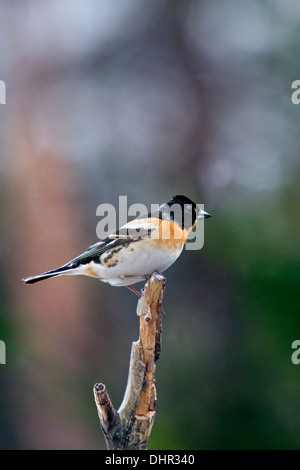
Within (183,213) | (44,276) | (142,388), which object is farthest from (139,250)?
(142,388)

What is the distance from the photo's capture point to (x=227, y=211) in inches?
243

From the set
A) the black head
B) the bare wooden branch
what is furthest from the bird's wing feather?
the bare wooden branch

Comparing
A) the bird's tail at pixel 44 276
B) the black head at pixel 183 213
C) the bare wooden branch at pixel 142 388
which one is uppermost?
the black head at pixel 183 213

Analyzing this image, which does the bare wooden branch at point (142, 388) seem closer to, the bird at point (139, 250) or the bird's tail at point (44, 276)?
the bird at point (139, 250)

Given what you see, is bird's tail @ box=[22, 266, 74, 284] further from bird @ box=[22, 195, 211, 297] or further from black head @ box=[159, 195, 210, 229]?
black head @ box=[159, 195, 210, 229]

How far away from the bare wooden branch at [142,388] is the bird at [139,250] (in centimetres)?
31

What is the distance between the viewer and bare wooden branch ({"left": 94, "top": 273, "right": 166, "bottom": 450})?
288 cm

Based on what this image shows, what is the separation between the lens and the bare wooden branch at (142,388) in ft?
9.45

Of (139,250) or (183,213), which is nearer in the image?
(139,250)

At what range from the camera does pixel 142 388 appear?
116 inches

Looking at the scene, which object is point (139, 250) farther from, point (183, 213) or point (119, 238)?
point (183, 213)

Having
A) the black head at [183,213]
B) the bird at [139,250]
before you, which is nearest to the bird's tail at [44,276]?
the bird at [139,250]

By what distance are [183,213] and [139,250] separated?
0.46 m
